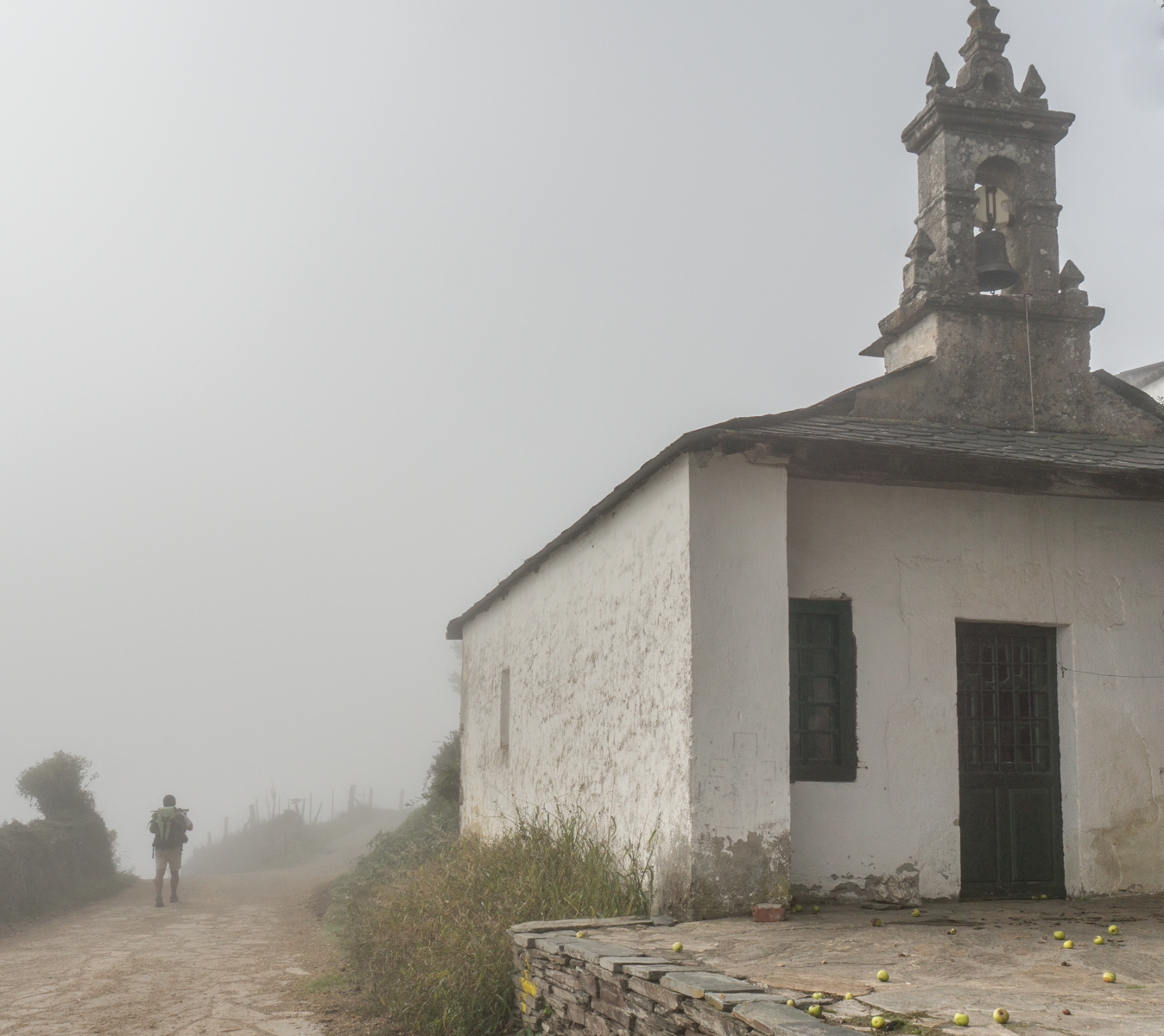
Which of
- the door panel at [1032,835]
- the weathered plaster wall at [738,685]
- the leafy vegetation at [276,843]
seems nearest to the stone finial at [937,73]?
the weathered plaster wall at [738,685]

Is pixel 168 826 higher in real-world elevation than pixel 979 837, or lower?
lower

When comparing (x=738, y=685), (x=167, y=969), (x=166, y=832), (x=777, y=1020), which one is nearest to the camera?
(x=777, y=1020)

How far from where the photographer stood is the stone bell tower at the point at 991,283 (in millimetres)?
9023

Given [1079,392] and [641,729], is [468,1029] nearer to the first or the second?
[641,729]

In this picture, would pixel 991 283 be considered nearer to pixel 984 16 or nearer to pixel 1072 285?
pixel 1072 285

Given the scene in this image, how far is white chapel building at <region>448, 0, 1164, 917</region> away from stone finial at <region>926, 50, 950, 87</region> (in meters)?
1.87

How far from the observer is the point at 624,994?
493 centimetres

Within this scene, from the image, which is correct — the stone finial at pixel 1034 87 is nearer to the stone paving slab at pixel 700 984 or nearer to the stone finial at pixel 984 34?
the stone finial at pixel 984 34

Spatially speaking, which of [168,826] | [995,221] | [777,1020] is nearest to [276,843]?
[168,826]

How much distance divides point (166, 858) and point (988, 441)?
13.2 meters

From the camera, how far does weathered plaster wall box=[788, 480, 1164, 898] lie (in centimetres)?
720

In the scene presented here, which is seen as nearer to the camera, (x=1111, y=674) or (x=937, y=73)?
(x=1111, y=674)

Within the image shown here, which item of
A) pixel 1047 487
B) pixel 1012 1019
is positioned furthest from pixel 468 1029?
pixel 1047 487

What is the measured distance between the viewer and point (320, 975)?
923 cm
